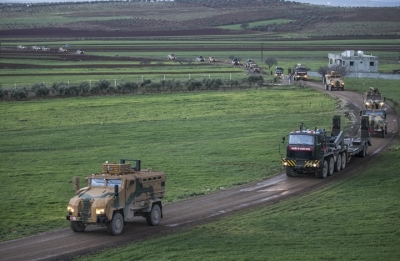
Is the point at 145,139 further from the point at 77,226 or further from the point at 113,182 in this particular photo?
the point at 113,182

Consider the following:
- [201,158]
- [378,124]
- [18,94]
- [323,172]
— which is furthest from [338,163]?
[18,94]

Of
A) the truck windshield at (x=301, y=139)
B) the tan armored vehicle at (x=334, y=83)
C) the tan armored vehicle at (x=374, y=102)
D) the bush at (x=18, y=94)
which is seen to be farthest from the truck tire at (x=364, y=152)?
the bush at (x=18, y=94)

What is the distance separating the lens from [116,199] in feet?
90.5

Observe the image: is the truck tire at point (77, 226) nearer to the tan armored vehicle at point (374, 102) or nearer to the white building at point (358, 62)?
the tan armored vehicle at point (374, 102)

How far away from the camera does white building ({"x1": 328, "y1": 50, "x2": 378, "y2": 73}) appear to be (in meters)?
121

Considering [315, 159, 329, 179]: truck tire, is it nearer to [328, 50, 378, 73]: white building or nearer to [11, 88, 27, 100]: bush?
[11, 88, 27, 100]: bush

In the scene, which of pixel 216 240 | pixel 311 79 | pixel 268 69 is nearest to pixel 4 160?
pixel 216 240

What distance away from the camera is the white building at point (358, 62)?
398ft

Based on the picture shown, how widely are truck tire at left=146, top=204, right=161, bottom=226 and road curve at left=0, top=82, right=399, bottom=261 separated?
22 centimetres

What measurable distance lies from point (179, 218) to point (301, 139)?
12051 mm

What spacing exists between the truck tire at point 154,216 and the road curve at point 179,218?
22 centimetres

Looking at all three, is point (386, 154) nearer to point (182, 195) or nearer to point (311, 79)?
point (182, 195)

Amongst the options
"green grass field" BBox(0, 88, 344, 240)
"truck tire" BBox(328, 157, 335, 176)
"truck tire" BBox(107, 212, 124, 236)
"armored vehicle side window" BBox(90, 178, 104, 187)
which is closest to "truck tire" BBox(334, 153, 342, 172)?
"truck tire" BBox(328, 157, 335, 176)

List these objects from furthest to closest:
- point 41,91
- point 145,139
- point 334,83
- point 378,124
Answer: point 334,83 < point 41,91 < point 145,139 < point 378,124
